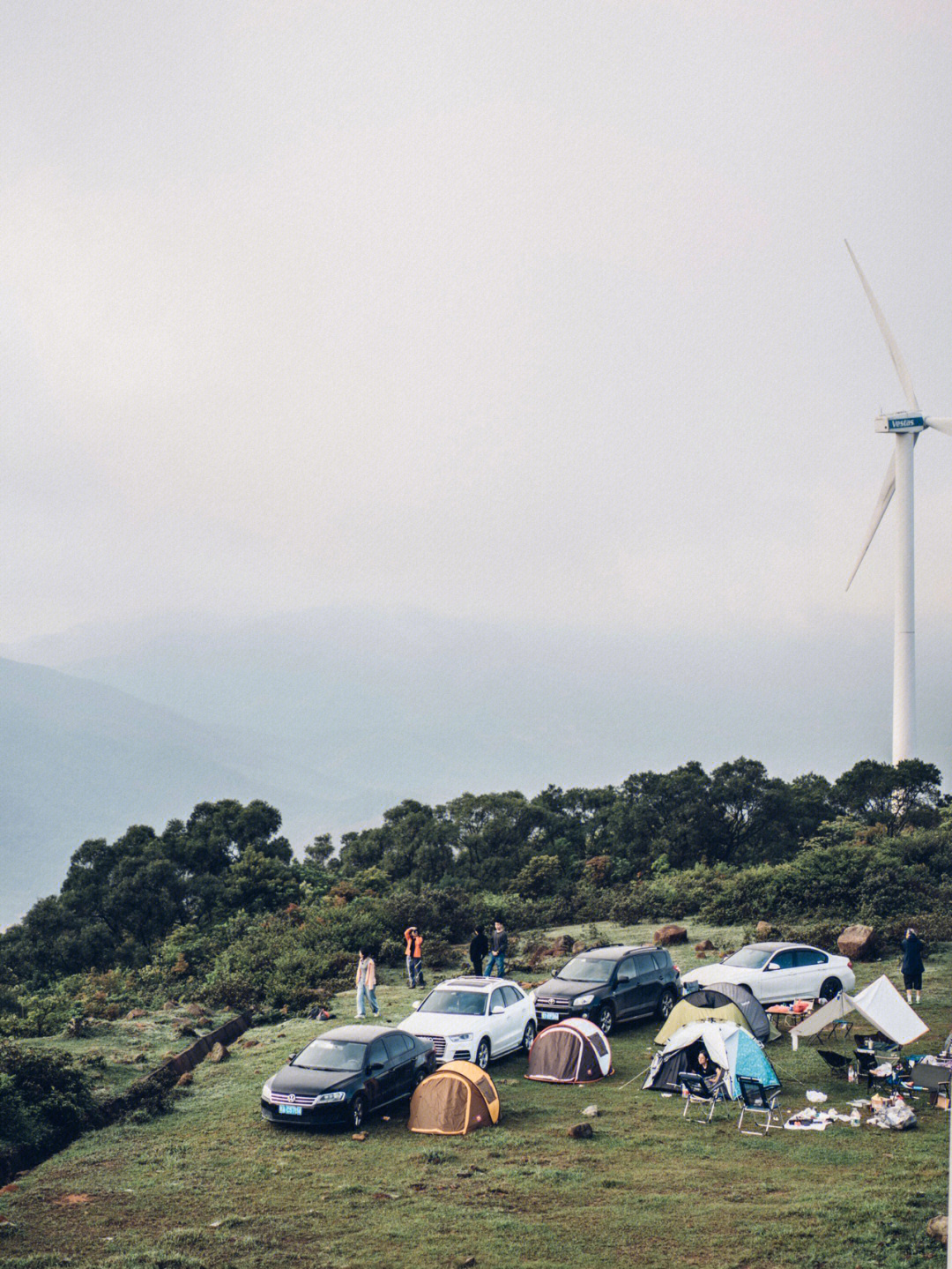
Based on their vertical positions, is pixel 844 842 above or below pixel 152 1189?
above

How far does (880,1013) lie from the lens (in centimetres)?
1956

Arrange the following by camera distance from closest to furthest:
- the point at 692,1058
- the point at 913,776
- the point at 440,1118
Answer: the point at 440,1118
the point at 692,1058
the point at 913,776

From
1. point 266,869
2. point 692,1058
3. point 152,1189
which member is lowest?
point 152,1189

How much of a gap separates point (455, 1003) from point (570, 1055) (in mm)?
2522

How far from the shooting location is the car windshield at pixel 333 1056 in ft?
59.0

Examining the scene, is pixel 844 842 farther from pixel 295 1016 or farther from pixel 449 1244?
pixel 449 1244

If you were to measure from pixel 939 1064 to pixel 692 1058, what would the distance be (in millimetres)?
4002

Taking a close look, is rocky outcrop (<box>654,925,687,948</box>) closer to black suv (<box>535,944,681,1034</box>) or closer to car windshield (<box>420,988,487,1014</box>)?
black suv (<box>535,944,681,1034</box>)

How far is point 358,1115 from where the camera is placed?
17547 mm

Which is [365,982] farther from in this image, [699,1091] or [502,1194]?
[502,1194]

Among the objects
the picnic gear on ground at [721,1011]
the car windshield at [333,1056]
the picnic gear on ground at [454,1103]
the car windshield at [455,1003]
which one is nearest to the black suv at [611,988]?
the picnic gear on ground at [721,1011]

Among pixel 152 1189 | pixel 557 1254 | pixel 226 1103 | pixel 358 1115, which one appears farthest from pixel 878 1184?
pixel 226 1103

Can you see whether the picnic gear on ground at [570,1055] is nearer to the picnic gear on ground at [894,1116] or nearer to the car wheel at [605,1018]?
the car wheel at [605,1018]

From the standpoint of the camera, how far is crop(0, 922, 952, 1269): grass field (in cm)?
1230
